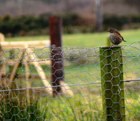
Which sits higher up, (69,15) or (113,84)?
(69,15)

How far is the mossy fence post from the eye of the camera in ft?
16.2

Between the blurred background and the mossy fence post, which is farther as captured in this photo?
the blurred background

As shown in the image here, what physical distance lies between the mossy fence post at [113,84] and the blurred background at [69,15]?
3433 cm

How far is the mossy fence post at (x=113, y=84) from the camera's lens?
4.95 metres

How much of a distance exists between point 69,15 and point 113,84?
4153cm

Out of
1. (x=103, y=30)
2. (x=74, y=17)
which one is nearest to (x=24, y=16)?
(x=74, y=17)

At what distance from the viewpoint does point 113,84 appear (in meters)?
4.96

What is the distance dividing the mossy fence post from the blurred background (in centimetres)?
3433

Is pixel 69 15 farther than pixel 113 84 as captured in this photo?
Yes

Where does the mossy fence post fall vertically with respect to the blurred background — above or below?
below

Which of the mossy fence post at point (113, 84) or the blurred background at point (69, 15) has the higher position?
the blurred background at point (69, 15)

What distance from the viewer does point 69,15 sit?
46.3 meters

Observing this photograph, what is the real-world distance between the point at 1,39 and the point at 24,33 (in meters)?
29.0

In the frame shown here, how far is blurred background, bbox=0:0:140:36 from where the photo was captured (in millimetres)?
41688
